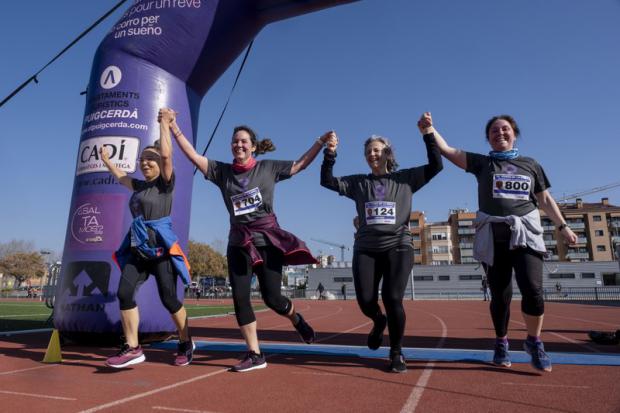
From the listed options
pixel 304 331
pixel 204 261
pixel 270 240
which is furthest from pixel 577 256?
pixel 270 240

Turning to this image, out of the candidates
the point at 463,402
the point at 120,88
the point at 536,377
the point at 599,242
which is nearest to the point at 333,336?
the point at 536,377

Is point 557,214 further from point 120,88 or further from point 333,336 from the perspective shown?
point 120,88

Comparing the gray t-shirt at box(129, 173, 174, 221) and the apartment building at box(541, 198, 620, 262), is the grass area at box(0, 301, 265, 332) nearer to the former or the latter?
the gray t-shirt at box(129, 173, 174, 221)

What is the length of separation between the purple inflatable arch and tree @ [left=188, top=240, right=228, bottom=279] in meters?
59.4

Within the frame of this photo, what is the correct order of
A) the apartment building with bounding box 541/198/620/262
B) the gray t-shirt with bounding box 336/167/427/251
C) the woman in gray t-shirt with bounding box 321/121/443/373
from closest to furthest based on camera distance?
the woman in gray t-shirt with bounding box 321/121/443/373 → the gray t-shirt with bounding box 336/167/427/251 → the apartment building with bounding box 541/198/620/262

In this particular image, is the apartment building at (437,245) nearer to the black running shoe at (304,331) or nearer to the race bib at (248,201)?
the black running shoe at (304,331)

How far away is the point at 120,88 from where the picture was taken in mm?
5438

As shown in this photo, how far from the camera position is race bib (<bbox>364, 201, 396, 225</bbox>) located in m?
3.58

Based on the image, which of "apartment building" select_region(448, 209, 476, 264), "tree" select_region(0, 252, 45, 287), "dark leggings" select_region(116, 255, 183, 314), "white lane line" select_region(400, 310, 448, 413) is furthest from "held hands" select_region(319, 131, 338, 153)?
"apartment building" select_region(448, 209, 476, 264)

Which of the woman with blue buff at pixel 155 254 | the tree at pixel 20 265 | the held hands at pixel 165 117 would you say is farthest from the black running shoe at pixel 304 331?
the tree at pixel 20 265

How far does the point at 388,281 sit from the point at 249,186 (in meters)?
1.47

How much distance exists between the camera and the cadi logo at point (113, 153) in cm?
513

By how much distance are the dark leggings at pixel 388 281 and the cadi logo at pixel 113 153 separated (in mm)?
3181

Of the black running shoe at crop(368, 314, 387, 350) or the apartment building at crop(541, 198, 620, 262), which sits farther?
the apartment building at crop(541, 198, 620, 262)
